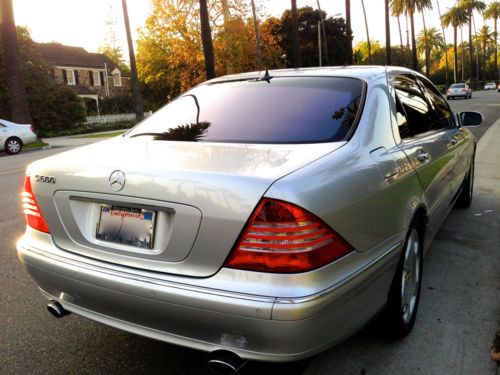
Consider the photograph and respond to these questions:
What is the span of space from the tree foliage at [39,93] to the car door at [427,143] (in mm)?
29277

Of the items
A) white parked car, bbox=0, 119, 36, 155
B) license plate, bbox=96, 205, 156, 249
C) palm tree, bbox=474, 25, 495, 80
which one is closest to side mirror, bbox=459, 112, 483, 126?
license plate, bbox=96, 205, 156, 249

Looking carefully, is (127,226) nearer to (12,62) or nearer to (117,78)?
(12,62)

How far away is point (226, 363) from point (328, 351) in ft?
3.07

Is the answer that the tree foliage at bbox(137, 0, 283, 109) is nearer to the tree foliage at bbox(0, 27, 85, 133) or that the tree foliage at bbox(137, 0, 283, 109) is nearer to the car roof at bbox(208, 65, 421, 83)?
the tree foliage at bbox(0, 27, 85, 133)

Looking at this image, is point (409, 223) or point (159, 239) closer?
point (159, 239)

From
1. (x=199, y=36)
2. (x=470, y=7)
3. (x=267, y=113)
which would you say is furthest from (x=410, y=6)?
(x=267, y=113)

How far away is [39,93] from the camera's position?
29.5 meters

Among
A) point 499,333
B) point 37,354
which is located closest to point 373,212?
point 499,333

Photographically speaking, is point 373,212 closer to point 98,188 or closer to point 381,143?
point 381,143

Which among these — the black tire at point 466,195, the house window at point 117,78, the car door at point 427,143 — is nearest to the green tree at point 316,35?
the house window at point 117,78

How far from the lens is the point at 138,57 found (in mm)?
46344

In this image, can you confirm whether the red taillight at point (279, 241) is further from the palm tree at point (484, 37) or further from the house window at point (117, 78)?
the palm tree at point (484, 37)

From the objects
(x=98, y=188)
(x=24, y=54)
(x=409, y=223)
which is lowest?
(x=409, y=223)

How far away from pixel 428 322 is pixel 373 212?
118 cm
